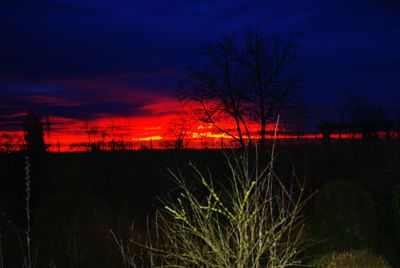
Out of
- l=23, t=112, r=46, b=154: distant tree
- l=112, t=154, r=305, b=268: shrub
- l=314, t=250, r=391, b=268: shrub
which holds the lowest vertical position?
l=314, t=250, r=391, b=268: shrub

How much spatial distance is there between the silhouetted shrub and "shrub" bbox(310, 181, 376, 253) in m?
4.17

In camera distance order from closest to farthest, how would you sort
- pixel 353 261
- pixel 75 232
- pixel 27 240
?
pixel 353 261
pixel 27 240
pixel 75 232

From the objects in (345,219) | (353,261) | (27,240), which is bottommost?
(353,261)

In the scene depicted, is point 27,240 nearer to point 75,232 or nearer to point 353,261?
point 75,232

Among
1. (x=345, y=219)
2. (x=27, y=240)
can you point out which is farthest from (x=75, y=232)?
(x=345, y=219)

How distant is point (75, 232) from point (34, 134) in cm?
837

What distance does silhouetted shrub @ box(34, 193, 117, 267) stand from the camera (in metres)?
9.71

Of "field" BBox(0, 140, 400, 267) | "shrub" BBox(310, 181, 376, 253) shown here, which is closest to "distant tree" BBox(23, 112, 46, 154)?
"field" BBox(0, 140, 400, 267)

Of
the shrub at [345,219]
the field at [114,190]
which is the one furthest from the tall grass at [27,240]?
the shrub at [345,219]

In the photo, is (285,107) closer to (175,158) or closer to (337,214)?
(175,158)

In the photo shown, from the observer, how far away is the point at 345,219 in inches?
367

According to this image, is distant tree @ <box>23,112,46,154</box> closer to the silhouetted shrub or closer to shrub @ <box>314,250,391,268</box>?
the silhouetted shrub

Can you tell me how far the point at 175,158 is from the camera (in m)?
18.1

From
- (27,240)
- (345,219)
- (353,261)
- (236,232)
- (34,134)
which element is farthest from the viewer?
(34,134)
